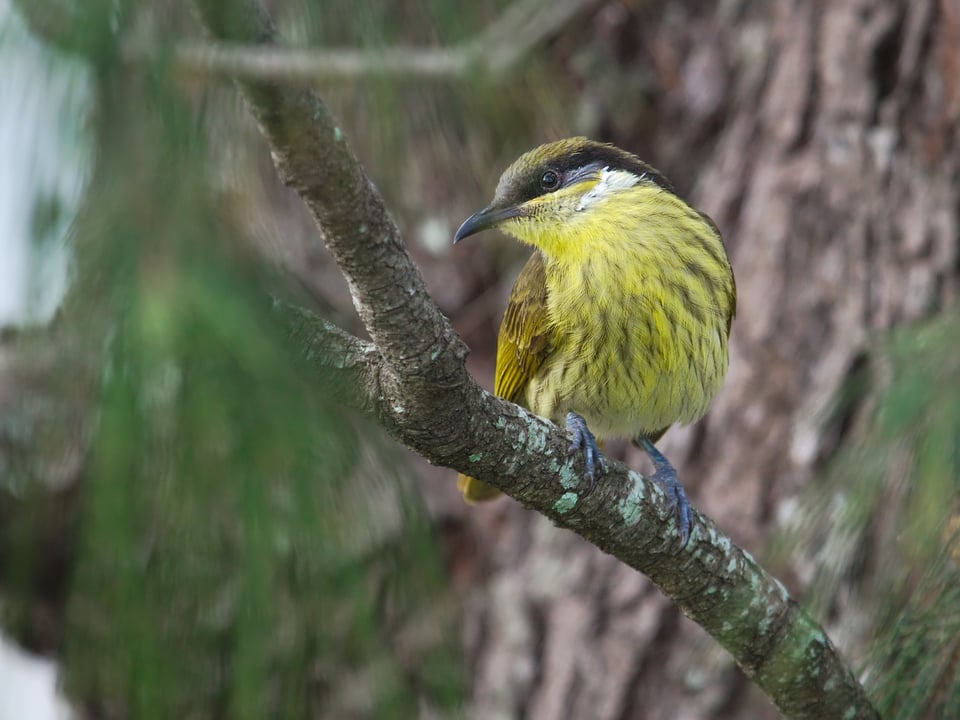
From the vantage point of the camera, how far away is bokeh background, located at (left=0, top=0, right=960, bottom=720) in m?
1.78

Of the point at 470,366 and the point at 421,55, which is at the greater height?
the point at 421,55

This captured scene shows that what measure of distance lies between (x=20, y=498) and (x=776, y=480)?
2532 mm

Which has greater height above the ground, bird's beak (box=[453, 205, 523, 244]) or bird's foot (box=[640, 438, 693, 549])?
bird's beak (box=[453, 205, 523, 244])

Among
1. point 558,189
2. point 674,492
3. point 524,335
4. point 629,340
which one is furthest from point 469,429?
point 558,189

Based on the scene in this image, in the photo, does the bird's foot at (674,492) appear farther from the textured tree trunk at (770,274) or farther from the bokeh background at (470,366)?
the textured tree trunk at (770,274)

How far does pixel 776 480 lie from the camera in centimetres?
402

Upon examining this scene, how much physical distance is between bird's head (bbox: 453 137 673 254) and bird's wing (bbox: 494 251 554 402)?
5.0 inches

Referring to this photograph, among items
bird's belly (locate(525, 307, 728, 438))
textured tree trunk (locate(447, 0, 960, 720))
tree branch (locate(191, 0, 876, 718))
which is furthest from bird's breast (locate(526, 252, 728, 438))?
textured tree trunk (locate(447, 0, 960, 720))

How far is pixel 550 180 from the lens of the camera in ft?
11.4

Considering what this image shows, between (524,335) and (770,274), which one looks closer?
(524,335)

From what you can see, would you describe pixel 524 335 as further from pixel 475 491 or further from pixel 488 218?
pixel 475 491

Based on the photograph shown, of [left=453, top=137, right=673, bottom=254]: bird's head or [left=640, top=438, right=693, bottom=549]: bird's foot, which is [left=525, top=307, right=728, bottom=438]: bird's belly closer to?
[left=640, top=438, right=693, bottom=549]: bird's foot

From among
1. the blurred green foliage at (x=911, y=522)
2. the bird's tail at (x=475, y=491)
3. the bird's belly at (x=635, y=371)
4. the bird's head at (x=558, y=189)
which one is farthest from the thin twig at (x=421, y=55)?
the blurred green foliage at (x=911, y=522)

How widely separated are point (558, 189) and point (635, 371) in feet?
2.15
